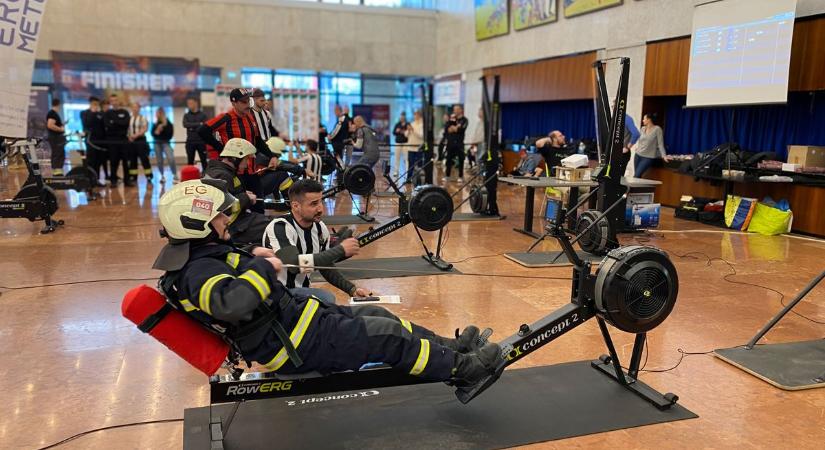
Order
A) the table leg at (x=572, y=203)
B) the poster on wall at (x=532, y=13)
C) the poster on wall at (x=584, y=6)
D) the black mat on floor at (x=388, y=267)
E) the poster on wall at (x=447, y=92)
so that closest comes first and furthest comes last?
the black mat on floor at (x=388, y=267), the table leg at (x=572, y=203), the poster on wall at (x=584, y=6), the poster on wall at (x=532, y=13), the poster on wall at (x=447, y=92)

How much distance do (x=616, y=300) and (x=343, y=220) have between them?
20.6ft

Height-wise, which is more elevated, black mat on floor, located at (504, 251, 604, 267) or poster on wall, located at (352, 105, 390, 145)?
poster on wall, located at (352, 105, 390, 145)

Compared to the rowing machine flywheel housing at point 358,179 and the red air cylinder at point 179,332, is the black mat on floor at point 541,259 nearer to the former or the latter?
the rowing machine flywheel housing at point 358,179

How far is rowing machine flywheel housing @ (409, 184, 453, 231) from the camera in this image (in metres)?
5.52

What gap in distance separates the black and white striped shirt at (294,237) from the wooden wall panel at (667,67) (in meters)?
8.96

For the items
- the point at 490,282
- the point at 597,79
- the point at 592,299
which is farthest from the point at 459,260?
the point at 592,299

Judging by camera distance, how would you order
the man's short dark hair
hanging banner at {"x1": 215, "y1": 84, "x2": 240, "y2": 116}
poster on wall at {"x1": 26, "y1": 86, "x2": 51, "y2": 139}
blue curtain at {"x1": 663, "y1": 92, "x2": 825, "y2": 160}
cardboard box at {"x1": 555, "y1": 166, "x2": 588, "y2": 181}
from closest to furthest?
the man's short dark hair
cardboard box at {"x1": 555, "y1": 166, "x2": 588, "y2": 181}
blue curtain at {"x1": 663, "y1": 92, "x2": 825, "y2": 160}
poster on wall at {"x1": 26, "y1": 86, "x2": 51, "y2": 139}
hanging banner at {"x1": 215, "y1": 84, "x2": 240, "y2": 116}

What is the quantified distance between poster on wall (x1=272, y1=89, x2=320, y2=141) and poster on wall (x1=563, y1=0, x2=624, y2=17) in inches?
332

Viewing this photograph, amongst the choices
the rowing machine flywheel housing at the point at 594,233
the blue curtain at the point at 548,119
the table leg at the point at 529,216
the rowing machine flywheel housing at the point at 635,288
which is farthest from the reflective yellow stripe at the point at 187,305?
the blue curtain at the point at 548,119

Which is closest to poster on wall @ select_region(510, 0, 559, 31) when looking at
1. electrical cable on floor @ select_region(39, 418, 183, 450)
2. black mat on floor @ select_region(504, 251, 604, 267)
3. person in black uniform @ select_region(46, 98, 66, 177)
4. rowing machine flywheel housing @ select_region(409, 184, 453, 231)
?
black mat on floor @ select_region(504, 251, 604, 267)

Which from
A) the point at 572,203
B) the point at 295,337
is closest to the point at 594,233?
the point at 572,203

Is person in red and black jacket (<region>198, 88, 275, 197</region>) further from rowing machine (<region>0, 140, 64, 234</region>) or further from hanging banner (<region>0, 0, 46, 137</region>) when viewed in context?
rowing machine (<region>0, 140, 64, 234</region>)

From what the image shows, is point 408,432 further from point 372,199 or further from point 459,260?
point 372,199

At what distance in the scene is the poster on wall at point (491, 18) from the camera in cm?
1636
